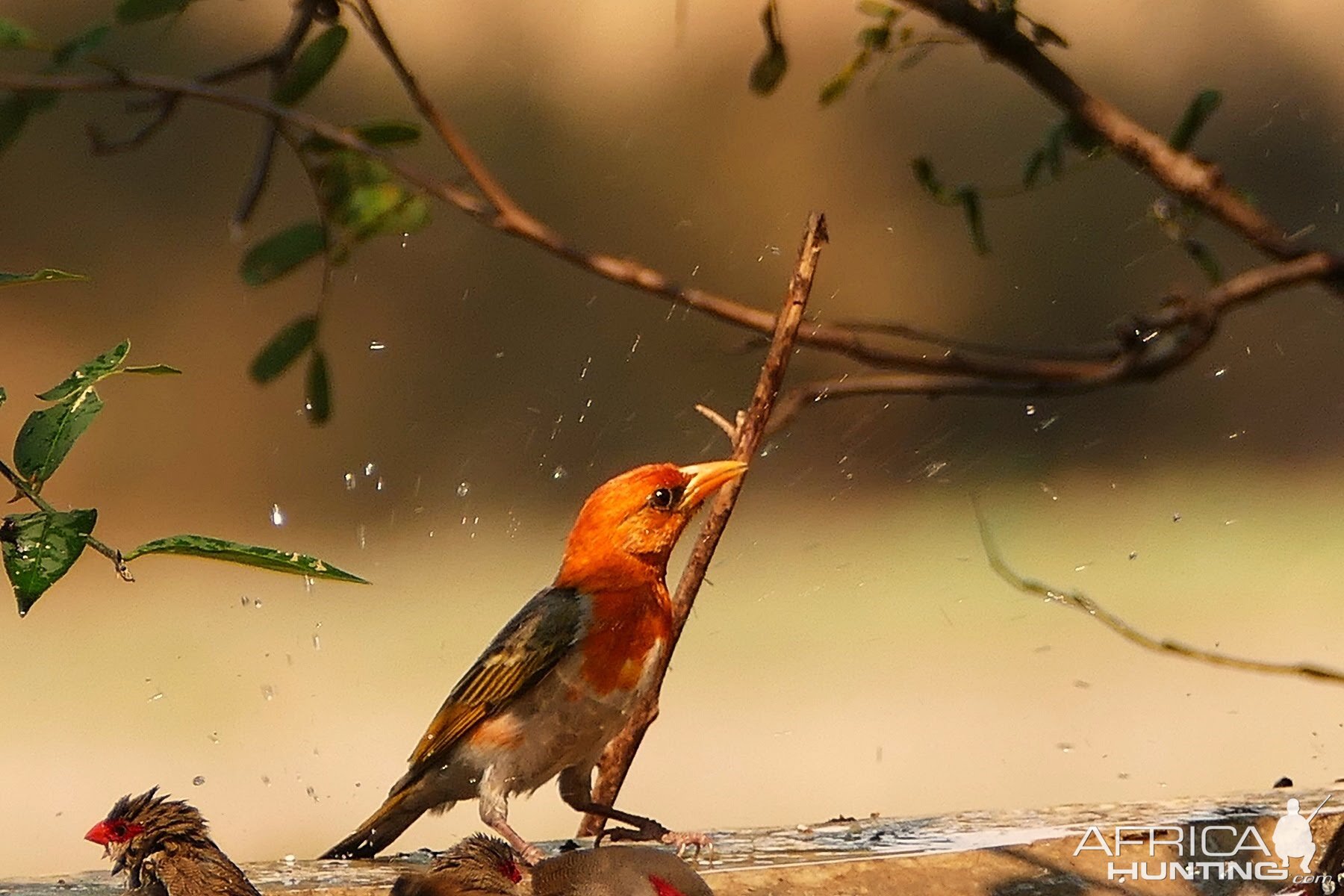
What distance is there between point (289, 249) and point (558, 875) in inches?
30.0

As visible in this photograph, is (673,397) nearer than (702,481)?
No

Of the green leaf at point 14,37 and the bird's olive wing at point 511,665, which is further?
the bird's olive wing at point 511,665

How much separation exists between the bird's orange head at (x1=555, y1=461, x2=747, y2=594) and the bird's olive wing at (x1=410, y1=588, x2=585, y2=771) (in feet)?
0.19

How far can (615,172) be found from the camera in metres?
8.59

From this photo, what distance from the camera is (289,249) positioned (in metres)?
2.29

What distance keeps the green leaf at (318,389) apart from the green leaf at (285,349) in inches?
1.6

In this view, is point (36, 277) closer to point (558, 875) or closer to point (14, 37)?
point (14, 37)

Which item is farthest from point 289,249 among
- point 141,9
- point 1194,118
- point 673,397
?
point 673,397

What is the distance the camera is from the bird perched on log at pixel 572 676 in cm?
293

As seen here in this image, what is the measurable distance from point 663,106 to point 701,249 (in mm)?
944

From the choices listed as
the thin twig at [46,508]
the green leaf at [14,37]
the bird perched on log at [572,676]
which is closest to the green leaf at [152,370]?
the thin twig at [46,508]

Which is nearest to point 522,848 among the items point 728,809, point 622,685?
point 622,685

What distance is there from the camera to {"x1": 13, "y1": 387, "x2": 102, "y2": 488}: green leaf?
4.99ft

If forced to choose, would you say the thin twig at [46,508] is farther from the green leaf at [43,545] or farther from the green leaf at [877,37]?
the green leaf at [877,37]
